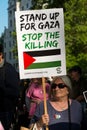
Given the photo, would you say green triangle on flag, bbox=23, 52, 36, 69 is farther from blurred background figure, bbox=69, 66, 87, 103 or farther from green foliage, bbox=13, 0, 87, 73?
green foliage, bbox=13, 0, 87, 73

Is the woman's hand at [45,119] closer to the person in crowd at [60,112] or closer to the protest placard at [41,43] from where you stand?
the person in crowd at [60,112]

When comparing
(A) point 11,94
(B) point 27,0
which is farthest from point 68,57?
(B) point 27,0

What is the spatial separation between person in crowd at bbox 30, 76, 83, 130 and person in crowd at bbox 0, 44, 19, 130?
70.7 inches

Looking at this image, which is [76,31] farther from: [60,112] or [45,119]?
[45,119]

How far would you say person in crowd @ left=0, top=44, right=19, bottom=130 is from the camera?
748 centimetres

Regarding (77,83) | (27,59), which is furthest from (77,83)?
(27,59)

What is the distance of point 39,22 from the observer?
584cm

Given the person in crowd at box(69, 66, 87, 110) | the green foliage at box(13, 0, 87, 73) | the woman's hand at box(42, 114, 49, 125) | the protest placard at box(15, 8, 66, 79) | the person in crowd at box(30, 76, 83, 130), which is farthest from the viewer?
the green foliage at box(13, 0, 87, 73)

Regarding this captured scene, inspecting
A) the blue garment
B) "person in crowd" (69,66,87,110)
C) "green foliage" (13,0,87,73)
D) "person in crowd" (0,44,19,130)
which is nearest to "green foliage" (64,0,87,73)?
"green foliage" (13,0,87,73)

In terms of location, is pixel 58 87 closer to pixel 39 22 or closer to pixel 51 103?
pixel 51 103

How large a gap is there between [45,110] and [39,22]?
0.96 meters

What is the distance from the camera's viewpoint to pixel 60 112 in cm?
557

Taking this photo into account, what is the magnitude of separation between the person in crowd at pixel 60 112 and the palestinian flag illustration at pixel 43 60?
244mm

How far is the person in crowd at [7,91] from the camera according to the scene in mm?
7484
